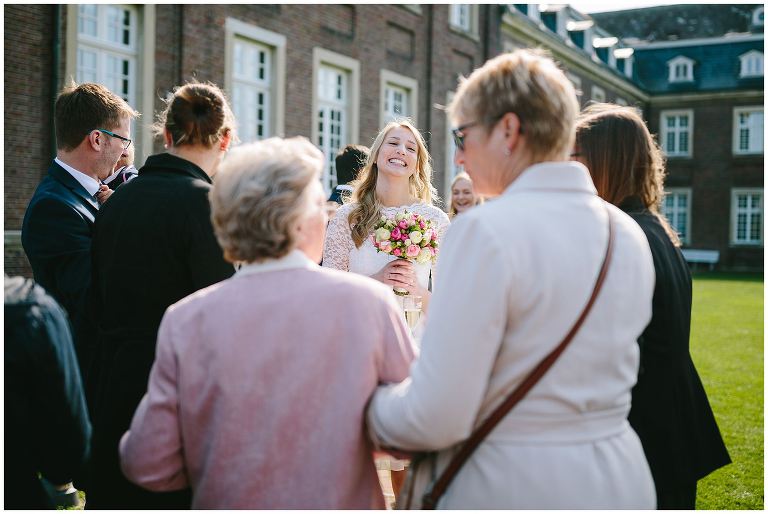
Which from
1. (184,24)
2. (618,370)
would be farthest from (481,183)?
(184,24)

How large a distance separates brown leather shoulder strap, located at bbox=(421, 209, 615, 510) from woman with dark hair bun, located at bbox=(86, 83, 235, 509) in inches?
45.8

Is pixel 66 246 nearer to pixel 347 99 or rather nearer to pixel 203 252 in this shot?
pixel 203 252

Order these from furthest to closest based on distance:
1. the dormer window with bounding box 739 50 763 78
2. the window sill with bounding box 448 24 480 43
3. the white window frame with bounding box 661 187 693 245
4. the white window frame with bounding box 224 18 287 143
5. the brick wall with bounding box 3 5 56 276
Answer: the white window frame with bounding box 661 187 693 245, the dormer window with bounding box 739 50 763 78, the window sill with bounding box 448 24 480 43, the white window frame with bounding box 224 18 287 143, the brick wall with bounding box 3 5 56 276

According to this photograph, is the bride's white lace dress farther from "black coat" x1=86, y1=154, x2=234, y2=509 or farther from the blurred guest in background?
the blurred guest in background

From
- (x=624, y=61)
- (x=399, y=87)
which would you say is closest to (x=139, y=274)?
(x=399, y=87)

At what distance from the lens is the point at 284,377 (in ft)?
6.50

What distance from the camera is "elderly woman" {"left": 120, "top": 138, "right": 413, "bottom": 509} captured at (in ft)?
6.51

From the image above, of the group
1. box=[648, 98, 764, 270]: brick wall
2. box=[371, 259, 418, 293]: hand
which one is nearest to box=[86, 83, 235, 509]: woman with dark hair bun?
box=[371, 259, 418, 293]: hand

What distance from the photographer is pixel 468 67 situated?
23.1 m

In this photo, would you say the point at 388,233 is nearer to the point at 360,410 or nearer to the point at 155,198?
the point at 155,198

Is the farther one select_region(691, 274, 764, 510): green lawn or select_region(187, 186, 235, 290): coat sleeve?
select_region(691, 274, 764, 510): green lawn

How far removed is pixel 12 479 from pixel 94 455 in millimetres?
727

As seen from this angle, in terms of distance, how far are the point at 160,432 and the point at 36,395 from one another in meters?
0.36

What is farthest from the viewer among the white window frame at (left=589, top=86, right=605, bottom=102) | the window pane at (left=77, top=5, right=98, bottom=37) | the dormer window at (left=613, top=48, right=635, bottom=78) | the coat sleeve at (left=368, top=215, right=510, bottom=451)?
the dormer window at (left=613, top=48, right=635, bottom=78)
